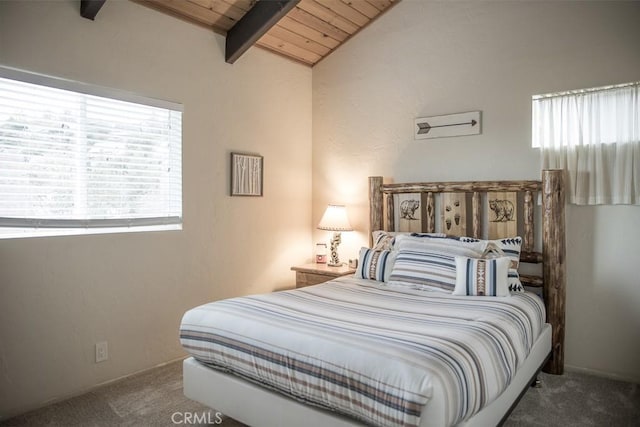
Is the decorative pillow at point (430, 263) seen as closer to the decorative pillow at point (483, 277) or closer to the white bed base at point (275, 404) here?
the decorative pillow at point (483, 277)

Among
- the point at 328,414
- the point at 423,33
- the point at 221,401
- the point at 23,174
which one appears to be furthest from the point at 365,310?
the point at 423,33

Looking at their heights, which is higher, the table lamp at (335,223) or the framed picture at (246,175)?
the framed picture at (246,175)

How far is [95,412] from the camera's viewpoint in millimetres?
2547

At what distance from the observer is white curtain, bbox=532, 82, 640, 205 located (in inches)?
114

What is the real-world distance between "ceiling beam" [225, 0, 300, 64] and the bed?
1.85 m

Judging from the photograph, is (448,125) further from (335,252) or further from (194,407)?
(194,407)

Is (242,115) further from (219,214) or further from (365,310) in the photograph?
(365,310)

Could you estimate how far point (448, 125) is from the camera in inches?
Result: 144

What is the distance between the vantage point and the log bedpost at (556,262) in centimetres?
304

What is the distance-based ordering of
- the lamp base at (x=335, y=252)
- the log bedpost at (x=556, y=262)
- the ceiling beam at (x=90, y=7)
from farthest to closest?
the lamp base at (x=335, y=252) → the log bedpost at (x=556, y=262) → the ceiling beam at (x=90, y=7)

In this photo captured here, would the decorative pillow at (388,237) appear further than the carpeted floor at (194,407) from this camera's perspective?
Yes

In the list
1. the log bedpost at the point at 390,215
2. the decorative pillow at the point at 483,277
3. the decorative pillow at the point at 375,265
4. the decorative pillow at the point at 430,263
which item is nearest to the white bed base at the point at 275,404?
the decorative pillow at the point at 483,277

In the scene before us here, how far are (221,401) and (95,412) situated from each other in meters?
0.87

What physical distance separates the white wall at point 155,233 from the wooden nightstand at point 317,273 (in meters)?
0.28
